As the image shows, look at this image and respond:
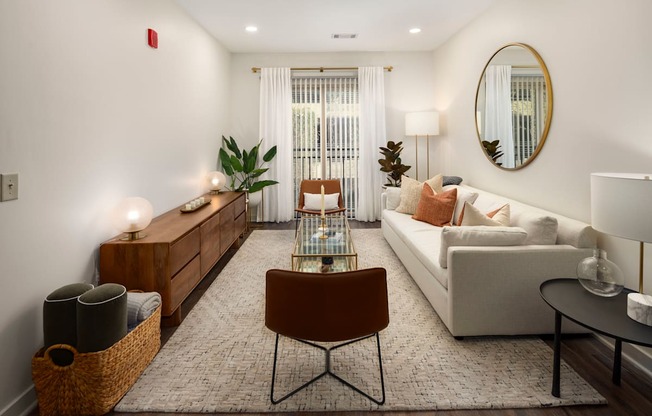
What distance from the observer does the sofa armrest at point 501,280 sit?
2301 mm

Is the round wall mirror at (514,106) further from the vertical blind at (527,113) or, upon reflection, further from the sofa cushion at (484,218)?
the sofa cushion at (484,218)

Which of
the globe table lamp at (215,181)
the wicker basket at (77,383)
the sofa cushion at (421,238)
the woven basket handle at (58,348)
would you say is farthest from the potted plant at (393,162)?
the woven basket handle at (58,348)

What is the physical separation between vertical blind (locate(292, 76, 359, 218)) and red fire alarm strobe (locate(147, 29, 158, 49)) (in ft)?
9.72

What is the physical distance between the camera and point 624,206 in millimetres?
1659

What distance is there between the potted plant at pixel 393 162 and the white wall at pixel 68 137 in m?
3.09

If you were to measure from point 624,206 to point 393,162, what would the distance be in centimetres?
413

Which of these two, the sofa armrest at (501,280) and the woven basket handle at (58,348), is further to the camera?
the sofa armrest at (501,280)

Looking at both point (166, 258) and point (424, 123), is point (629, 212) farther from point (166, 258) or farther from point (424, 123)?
point (424, 123)

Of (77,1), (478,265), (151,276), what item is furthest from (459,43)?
(151,276)

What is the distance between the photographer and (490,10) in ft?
13.3

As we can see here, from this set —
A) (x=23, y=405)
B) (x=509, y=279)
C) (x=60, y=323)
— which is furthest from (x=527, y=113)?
(x=23, y=405)

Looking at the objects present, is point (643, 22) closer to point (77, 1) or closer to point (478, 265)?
point (478, 265)

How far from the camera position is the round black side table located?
155 cm

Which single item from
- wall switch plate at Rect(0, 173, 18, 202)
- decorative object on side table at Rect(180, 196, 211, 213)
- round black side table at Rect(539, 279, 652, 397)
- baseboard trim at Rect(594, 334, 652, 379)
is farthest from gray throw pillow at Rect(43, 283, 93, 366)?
baseboard trim at Rect(594, 334, 652, 379)
